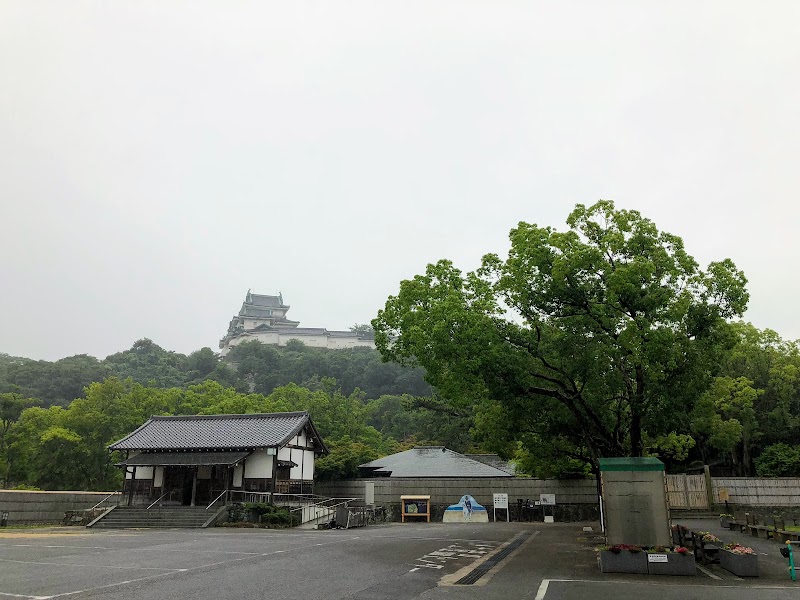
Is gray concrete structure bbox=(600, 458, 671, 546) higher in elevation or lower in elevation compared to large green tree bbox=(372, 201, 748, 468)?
lower

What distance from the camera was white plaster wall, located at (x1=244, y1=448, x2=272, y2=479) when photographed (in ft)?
92.2

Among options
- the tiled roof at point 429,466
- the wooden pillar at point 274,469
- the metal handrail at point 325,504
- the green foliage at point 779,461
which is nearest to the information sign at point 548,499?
the tiled roof at point 429,466

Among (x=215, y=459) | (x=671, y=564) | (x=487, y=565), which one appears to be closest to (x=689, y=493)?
(x=671, y=564)

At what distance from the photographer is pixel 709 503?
1119 inches

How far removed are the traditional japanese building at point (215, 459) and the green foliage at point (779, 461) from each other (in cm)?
2583

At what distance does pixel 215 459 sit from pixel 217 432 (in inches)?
121

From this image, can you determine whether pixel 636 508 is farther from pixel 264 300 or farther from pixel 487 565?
pixel 264 300

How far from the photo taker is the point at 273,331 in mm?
127562

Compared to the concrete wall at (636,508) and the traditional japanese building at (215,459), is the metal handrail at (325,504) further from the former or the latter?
the concrete wall at (636,508)

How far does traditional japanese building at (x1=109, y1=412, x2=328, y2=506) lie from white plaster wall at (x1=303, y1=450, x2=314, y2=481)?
6 cm

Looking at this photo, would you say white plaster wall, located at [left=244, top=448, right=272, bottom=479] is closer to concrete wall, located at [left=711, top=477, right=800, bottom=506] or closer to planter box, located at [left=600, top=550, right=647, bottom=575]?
A: planter box, located at [left=600, top=550, right=647, bottom=575]

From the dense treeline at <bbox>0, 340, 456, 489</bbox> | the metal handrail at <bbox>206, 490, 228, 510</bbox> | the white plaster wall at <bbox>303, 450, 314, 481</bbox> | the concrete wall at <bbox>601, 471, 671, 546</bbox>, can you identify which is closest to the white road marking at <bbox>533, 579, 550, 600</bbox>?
the concrete wall at <bbox>601, 471, 671, 546</bbox>

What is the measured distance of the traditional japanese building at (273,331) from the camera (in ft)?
418

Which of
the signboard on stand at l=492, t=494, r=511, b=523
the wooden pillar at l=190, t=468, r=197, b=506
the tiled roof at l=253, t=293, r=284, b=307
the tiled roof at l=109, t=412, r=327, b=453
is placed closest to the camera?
the wooden pillar at l=190, t=468, r=197, b=506
